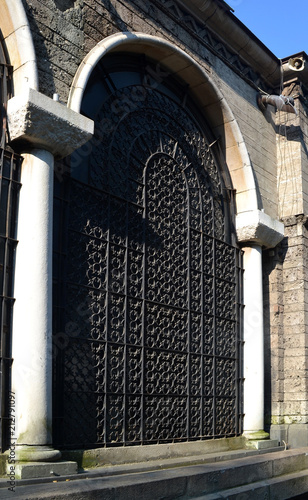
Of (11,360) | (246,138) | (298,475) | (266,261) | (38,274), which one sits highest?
(246,138)

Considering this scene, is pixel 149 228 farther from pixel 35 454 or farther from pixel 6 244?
pixel 35 454

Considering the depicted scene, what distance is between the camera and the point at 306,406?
10477 millimetres

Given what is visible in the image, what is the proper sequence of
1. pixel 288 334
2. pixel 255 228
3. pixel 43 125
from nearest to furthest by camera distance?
pixel 43 125 < pixel 255 228 < pixel 288 334

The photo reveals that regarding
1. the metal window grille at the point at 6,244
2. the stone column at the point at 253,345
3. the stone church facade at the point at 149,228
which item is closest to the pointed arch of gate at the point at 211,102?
the stone church facade at the point at 149,228

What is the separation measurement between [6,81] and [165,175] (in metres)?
2.98

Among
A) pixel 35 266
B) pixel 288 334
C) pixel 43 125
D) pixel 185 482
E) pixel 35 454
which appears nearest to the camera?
pixel 35 454

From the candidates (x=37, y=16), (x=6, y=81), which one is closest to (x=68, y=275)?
(x=6, y=81)

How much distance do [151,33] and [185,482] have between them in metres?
6.00

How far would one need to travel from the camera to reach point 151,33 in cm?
903

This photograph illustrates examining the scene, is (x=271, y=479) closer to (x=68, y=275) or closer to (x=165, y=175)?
(x=68, y=275)

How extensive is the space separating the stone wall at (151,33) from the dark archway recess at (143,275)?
530 millimetres

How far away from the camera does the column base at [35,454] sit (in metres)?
5.95

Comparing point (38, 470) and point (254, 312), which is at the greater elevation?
point (254, 312)

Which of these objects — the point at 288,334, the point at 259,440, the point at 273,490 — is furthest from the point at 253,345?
the point at 273,490
